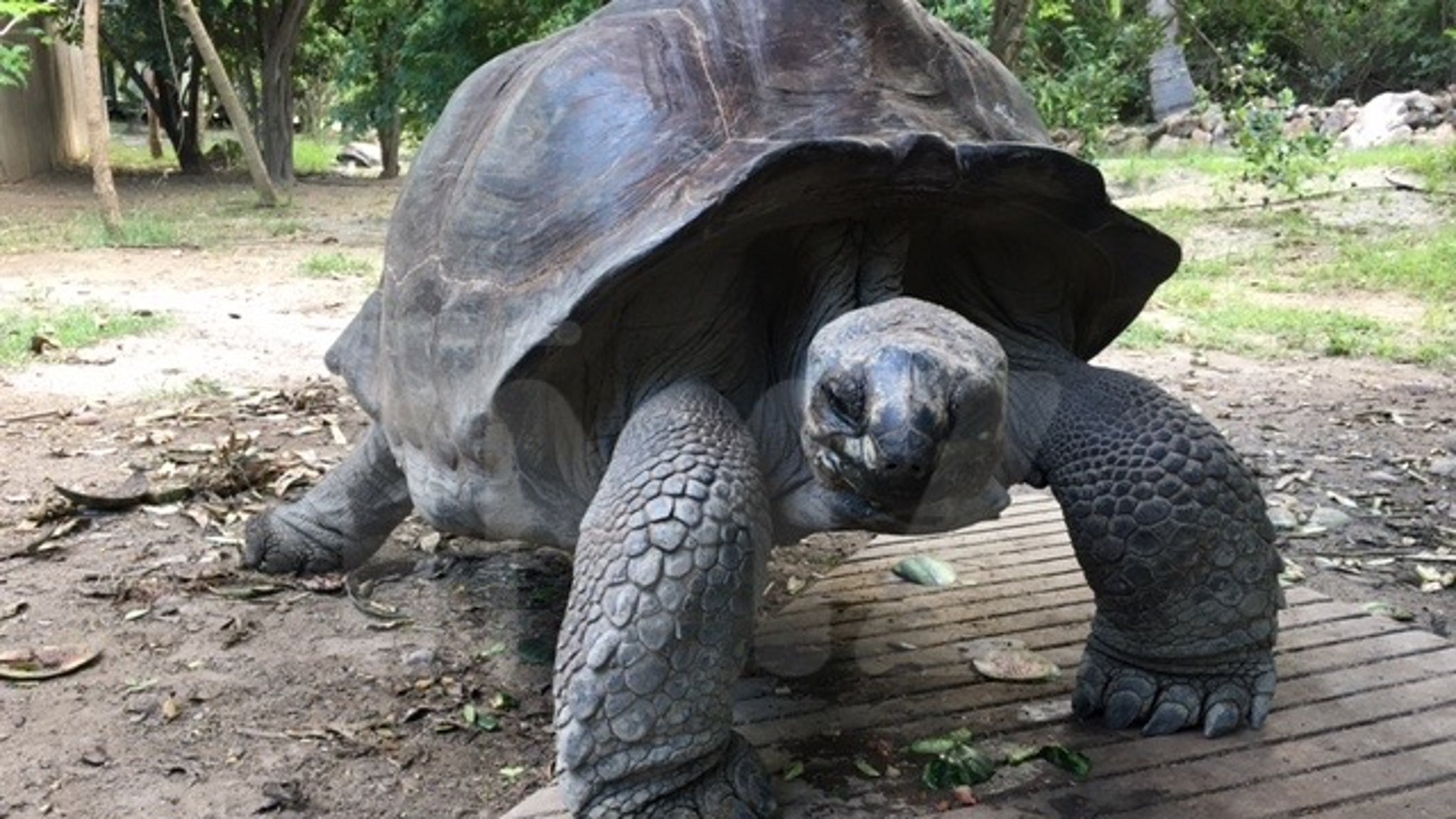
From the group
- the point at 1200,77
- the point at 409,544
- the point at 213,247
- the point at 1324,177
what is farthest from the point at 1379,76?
the point at 409,544

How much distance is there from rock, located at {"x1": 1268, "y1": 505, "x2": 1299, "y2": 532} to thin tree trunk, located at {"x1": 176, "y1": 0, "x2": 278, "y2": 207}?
11.2 meters

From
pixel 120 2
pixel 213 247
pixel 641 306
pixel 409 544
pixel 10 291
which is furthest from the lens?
pixel 120 2

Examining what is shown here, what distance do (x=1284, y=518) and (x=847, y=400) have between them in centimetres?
274

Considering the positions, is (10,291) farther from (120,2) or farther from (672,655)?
(120,2)

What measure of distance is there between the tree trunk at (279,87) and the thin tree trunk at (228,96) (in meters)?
3.18

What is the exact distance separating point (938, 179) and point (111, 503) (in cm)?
290

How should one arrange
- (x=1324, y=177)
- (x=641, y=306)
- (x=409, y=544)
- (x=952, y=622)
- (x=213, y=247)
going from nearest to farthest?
(x=641, y=306)
(x=952, y=622)
(x=409, y=544)
(x=213, y=247)
(x=1324, y=177)

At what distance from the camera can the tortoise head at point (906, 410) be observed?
5.51ft

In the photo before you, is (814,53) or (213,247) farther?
(213,247)

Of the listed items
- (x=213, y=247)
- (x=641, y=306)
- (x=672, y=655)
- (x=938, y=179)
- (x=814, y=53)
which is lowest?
(x=213, y=247)

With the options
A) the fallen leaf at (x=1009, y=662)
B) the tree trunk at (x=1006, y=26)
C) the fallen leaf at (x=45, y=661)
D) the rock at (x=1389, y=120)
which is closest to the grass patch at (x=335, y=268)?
the tree trunk at (x=1006, y=26)

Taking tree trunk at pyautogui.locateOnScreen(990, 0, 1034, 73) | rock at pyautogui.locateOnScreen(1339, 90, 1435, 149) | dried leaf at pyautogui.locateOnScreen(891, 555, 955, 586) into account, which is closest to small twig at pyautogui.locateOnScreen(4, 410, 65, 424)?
dried leaf at pyautogui.locateOnScreen(891, 555, 955, 586)

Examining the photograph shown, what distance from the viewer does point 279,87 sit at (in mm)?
17641

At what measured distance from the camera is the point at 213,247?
10.4m
